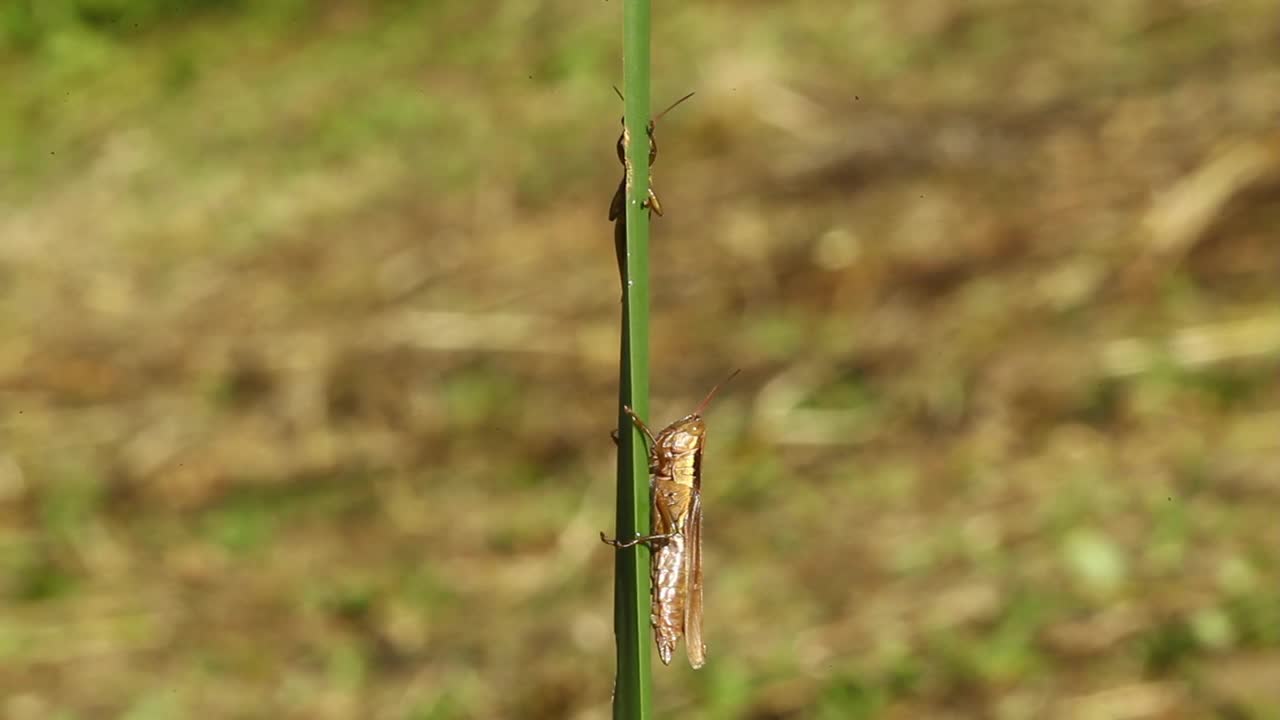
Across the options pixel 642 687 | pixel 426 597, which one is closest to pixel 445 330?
pixel 426 597

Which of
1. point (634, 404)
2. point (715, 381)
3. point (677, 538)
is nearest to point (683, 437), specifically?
point (677, 538)

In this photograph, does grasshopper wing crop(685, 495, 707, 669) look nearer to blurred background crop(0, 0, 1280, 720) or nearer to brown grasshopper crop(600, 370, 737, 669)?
brown grasshopper crop(600, 370, 737, 669)

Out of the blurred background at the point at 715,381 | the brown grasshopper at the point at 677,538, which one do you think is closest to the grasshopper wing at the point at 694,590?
the brown grasshopper at the point at 677,538

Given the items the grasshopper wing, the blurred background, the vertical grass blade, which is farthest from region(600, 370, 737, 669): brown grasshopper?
the blurred background

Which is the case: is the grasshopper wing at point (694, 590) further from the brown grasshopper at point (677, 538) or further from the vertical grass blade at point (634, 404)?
the vertical grass blade at point (634, 404)

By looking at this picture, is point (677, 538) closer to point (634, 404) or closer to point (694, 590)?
point (694, 590)

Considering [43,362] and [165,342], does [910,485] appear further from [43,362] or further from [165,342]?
[43,362]
